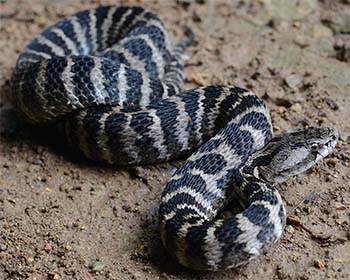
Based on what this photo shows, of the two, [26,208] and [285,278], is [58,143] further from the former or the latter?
[285,278]

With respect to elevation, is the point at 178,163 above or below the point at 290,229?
below

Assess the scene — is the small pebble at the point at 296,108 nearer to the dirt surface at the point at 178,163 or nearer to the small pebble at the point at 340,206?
the dirt surface at the point at 178,163

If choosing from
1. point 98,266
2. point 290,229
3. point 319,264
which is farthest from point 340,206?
point 98,266

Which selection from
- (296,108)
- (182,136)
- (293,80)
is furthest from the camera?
(293,80)

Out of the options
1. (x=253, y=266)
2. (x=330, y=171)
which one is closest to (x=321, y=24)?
(x=330, y=171)

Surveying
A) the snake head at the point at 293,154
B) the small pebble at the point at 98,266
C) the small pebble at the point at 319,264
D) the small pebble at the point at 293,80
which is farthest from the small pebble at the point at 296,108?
the small pebble at the point at 98,266

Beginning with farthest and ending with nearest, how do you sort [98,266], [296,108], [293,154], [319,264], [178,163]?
[296,108] → [178,163] → [293,154] → [98,266] → [319,264]

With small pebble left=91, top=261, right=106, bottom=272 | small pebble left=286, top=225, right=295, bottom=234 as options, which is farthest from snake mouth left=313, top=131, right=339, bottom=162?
small pebble left=91, top=261, right=106, bottom=272

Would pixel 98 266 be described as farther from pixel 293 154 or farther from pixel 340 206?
pixel 340 206
